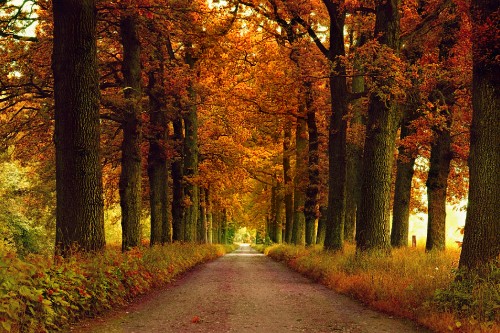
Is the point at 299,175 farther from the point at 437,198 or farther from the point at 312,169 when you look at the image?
the point at 437,198

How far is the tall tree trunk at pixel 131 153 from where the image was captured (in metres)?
16.7

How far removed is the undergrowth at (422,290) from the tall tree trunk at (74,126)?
20.9ft

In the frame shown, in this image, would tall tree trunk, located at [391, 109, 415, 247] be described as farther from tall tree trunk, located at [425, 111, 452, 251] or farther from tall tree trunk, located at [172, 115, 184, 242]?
tall tree trunk, located at [172, 115, 184, 242]

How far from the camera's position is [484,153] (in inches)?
340

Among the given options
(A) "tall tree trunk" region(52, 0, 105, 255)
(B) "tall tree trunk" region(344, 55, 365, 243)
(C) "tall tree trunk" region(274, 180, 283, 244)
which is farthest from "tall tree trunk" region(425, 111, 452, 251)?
(C) "tall tree trunk" region(274, 180, 283, 244)

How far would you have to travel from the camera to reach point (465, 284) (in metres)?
8.16

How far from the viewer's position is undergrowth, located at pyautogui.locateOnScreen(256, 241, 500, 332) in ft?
23.5

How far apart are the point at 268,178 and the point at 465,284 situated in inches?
1410

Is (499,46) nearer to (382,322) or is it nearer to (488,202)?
(488,202)

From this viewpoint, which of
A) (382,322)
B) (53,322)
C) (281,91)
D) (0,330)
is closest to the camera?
(0,330)

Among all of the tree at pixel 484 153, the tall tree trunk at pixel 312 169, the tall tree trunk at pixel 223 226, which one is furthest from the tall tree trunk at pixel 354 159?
the tall tree trunk at pixel 223 226

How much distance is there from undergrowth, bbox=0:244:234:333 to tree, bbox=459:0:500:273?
664 cm

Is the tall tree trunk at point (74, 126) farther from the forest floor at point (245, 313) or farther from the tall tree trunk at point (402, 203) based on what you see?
the tall tree trunk at point (402, 203)

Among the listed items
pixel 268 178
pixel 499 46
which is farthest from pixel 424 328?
pixel 268 178
